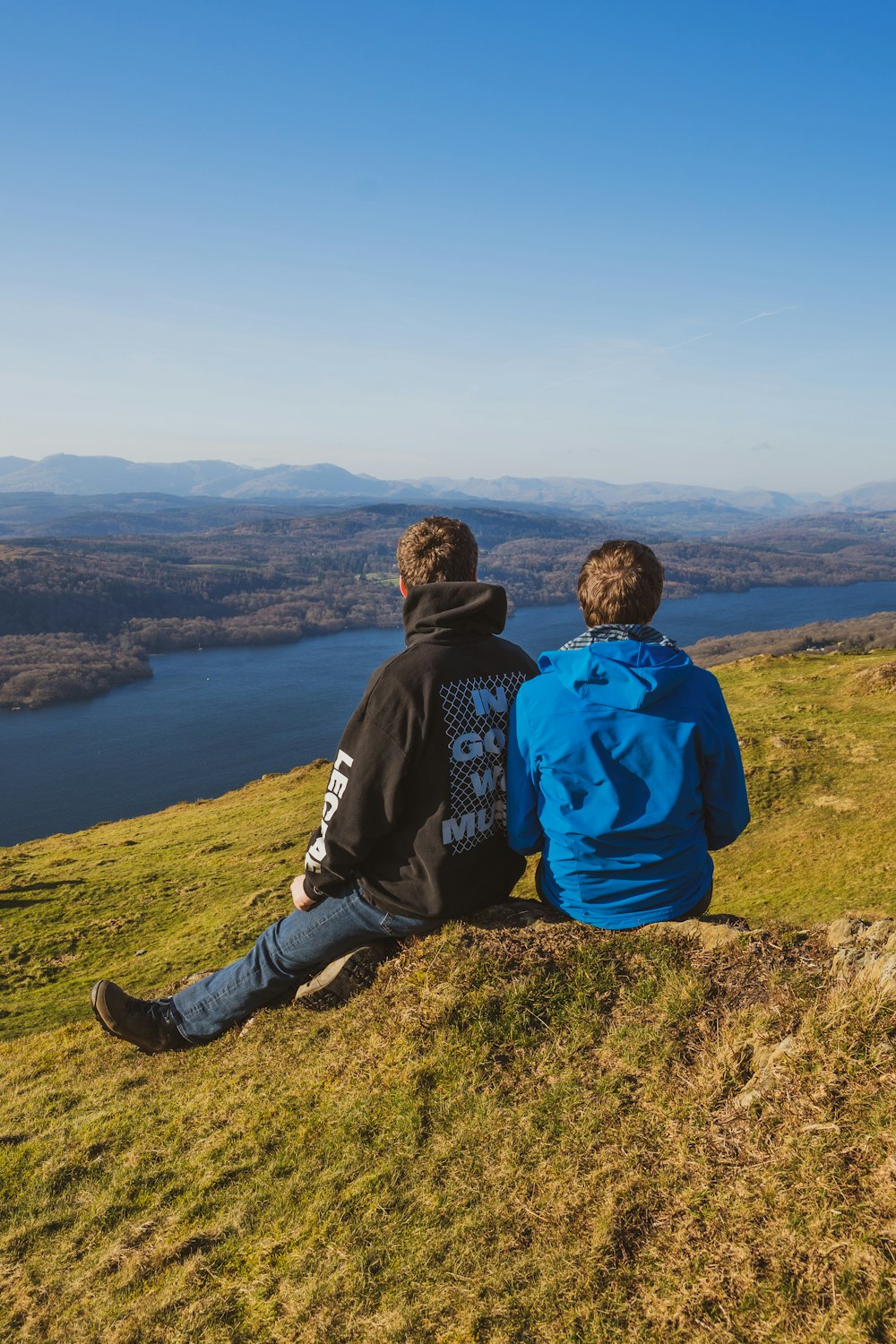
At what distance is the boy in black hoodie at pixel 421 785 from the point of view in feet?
16.6

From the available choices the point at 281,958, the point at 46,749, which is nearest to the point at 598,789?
the point at 281,958

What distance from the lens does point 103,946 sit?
1603cm

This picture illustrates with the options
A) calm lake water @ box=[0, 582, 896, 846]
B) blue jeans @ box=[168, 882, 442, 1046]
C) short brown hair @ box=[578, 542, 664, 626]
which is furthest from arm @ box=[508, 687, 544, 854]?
calm lake water @ box=[0, 582, 896, 846]

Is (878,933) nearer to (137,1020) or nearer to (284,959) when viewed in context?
(284,959)

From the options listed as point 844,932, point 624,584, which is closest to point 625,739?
point 624,584

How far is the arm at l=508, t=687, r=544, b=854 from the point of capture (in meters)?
4.98

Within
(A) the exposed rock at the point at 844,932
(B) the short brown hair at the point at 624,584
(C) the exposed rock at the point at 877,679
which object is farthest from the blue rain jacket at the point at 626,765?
(C) the exposed rock at the point at 877,679

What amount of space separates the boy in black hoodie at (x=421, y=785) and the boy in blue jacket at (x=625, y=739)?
43 cm

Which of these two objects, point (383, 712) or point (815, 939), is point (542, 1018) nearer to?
point (815, 939)

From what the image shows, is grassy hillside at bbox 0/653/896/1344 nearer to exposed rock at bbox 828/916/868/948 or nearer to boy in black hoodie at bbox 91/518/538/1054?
exposed rock at bbox 828/916/868/948

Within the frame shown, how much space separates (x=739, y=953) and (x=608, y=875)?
100 cm

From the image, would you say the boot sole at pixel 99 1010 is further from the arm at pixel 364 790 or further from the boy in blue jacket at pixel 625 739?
the boy in blue jacket at pixel 625 739

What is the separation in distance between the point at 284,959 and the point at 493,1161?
7.81 feet

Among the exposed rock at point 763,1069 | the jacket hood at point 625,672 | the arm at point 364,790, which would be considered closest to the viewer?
the exposed rock at point 763,1069
